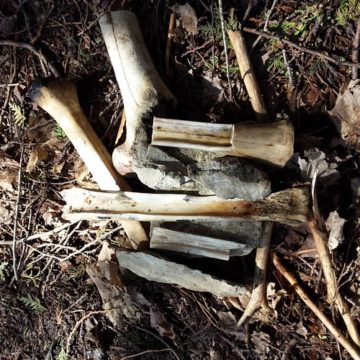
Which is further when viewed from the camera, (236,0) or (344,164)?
(236,0)

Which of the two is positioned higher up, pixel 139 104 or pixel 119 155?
pixel 139 104

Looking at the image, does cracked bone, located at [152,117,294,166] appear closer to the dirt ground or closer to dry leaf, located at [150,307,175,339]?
the dirt ground

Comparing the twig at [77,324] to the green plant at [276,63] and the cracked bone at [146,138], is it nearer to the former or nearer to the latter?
the cracked bone at [146,138]

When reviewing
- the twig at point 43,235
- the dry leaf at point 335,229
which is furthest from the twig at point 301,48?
the twig at point 43,235

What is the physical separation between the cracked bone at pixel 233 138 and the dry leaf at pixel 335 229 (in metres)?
0.44

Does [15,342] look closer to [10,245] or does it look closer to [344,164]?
[10,245]

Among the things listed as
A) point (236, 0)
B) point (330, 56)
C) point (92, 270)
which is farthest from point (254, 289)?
point (236, 0)

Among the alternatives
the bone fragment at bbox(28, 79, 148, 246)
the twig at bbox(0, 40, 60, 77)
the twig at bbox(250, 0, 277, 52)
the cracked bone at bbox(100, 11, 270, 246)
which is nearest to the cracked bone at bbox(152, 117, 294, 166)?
the cracked bone at bbox(100, 11, 270, 246)

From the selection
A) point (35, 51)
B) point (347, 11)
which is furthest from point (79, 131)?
point (347, 11)

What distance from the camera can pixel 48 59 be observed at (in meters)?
3.60

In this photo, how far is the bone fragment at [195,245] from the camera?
3082mm

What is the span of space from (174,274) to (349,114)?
58.7 inches

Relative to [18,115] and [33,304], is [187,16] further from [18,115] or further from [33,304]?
[33,304]

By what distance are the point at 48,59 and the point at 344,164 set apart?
2.20 meters
